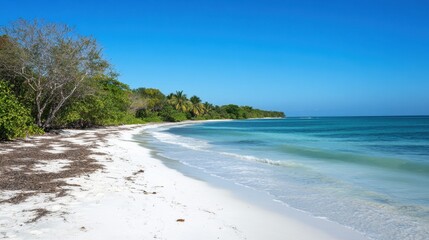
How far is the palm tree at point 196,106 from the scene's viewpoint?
340ft

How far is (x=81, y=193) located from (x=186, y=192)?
7.60 feet

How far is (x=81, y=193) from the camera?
23.1 ft

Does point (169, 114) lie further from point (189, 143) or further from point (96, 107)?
point (189, 143)

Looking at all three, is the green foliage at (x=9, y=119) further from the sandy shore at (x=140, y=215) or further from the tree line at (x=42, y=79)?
the sandy shore at (x=140, y=215)

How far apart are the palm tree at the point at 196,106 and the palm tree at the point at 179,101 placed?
2.70 m

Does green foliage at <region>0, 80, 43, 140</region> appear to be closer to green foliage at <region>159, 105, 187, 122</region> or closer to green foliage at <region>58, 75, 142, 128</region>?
green foliage at <region>58, 75, 142, 128</region>

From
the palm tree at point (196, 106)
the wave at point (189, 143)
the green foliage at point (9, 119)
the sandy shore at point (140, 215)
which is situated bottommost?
the wave at point (189, 143)

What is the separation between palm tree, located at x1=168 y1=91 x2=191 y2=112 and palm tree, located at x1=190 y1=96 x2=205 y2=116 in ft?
8.86

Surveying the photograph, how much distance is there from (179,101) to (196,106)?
392 inches

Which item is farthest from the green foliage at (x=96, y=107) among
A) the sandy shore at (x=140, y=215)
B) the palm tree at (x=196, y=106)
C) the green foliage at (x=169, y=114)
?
the palm tree at (x=196, y=106)

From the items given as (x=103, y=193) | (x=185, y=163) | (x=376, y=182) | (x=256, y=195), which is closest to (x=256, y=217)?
(x=256, y=195)

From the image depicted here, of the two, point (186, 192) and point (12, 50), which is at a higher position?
point (12, 50)

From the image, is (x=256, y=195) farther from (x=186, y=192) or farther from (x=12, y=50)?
(x=12, y=50)

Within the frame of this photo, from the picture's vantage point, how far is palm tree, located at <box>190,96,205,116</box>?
340 feet
